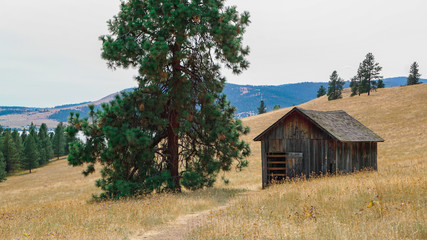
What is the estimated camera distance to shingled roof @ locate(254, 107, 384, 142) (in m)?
19.3

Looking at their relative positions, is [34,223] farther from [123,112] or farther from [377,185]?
[377,185]

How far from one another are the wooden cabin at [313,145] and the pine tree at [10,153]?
68.5 m

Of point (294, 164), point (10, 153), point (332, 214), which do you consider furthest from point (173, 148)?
point (10, 153)

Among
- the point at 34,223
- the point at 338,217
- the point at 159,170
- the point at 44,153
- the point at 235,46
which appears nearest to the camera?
the point at 338,217

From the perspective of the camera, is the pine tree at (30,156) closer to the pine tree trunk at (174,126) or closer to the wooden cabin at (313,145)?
the pine tree trunk at (174,126)

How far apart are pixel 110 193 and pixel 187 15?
33.9 ft

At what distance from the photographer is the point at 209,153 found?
756 inches

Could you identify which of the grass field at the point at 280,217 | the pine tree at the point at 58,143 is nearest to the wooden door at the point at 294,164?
the grass field at the point at 280,217

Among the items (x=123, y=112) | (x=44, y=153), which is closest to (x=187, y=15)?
(x=123, y=112)

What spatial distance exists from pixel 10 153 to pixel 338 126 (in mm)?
72650

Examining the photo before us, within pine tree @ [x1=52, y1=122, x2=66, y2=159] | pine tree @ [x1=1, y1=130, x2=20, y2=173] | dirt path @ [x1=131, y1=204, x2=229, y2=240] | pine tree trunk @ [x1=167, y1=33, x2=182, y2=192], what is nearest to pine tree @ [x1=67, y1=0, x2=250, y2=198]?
pine tree trunk @ [x1=167, y1=33, x2=182, y2=192]

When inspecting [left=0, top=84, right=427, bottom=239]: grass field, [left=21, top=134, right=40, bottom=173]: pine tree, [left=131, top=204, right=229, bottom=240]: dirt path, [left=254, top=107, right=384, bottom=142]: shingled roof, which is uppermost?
[left=254, top=107, right=384, bottom=142]: shingled roof

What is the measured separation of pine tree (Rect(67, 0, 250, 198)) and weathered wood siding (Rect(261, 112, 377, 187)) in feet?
8.75

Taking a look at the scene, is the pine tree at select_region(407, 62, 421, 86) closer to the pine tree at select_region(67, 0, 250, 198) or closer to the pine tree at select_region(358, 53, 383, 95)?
the pine tree at select_region(358, 53, 383, 95)
